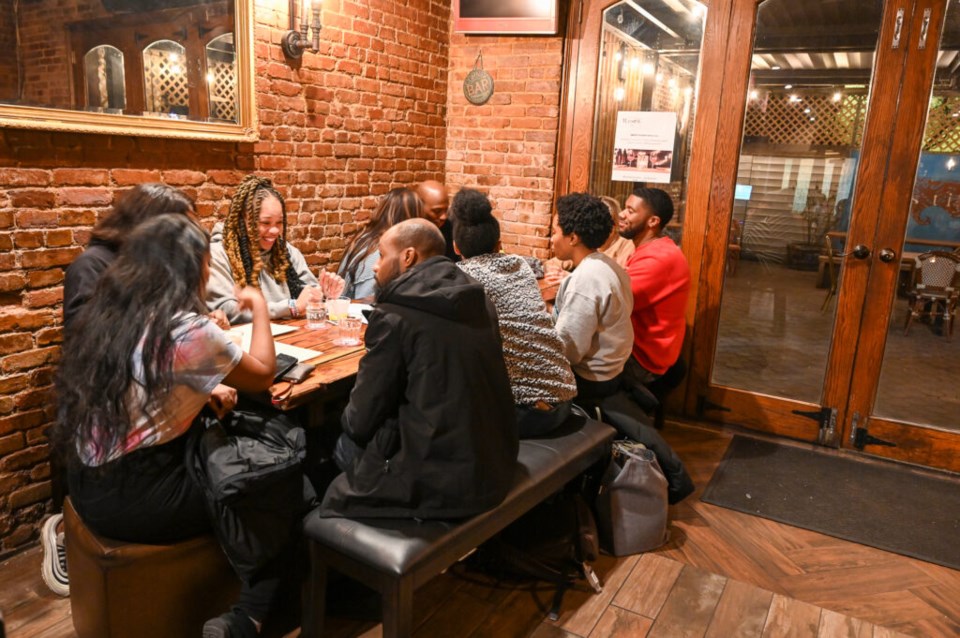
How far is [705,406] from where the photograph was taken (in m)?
4.14

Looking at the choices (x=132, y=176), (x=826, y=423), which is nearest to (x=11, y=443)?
(x=132, y=176)

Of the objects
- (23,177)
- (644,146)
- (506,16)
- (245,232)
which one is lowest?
(245,232)

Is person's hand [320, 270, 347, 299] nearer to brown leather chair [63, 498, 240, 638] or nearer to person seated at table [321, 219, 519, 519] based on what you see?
person seated at table [321, 219, 519, 519]

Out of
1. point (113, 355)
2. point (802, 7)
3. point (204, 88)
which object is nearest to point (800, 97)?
point (802, 7)

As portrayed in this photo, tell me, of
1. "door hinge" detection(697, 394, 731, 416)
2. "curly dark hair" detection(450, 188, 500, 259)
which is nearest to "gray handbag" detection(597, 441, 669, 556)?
"curly dark hair" detection(450, 188, 500, 259)

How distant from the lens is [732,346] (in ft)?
13.6

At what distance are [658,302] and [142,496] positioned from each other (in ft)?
7.93

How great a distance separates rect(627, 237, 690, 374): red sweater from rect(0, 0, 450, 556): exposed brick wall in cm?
181

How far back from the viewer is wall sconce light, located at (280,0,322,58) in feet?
11.4

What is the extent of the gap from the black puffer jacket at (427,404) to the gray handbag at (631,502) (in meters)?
0.86

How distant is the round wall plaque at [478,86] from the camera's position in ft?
15.1

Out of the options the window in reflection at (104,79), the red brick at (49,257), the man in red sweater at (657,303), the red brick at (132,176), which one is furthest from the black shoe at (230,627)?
the man in red sweater at (657,303)

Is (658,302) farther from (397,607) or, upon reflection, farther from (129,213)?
(129,213)

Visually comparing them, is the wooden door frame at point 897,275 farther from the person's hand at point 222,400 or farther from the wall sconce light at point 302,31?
A: the person's hand at point 222,400
